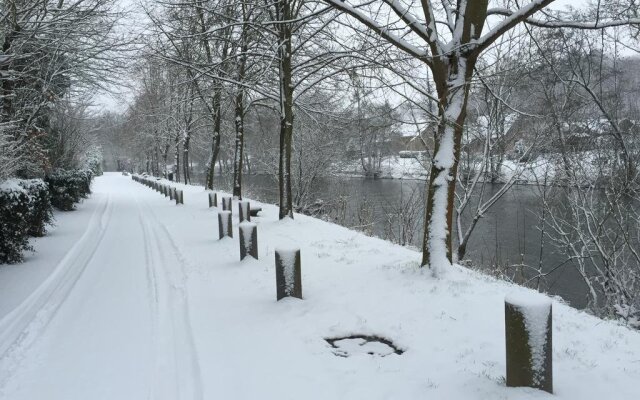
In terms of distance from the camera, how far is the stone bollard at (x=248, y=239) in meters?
7.95

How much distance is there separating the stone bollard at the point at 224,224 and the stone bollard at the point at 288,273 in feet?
15.4

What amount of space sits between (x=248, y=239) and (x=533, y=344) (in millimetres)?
5442

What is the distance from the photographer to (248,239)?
8000 mm

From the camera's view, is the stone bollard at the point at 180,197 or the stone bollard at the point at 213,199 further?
the stone bollard at the point at 180,197

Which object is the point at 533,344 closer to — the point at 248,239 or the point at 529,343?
the point at 529,343

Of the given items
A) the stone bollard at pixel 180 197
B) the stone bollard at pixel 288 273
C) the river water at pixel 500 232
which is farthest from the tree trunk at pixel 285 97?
the stone bollard at pixel 180 197

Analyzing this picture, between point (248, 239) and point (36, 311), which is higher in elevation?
point (248, 239)

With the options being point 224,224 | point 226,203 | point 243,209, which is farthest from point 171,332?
point 226,203

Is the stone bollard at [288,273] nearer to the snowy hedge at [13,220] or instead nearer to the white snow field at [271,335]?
the white snow field at [271,335]

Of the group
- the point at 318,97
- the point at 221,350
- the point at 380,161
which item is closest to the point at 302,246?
the point at 221,350

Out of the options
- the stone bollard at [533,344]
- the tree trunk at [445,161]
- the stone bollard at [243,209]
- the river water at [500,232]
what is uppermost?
the tree trunk at [445,161]

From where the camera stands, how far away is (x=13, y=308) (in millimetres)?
5734

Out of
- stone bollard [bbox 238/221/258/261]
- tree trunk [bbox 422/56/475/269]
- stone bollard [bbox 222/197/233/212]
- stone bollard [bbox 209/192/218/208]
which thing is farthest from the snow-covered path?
stone bollard [bbox 209/192/218/208]

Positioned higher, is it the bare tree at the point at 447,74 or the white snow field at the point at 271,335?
the bare tree at the point at 447,74
